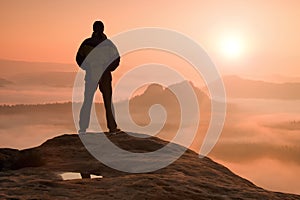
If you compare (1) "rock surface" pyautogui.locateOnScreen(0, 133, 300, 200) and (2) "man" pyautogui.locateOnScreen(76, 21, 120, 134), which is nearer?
(1) "rock surface" pyautogui.locateOnScreen(0, 133, 300, 200)

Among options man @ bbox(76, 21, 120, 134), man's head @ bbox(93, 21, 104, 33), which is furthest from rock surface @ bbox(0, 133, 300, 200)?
man's head @ bbox(93, 21, 104, 33)

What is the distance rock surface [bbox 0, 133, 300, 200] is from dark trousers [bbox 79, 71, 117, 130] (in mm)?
1458

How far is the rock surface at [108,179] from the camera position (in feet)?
24.7

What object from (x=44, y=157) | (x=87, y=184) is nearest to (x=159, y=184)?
(x=87, y=184)

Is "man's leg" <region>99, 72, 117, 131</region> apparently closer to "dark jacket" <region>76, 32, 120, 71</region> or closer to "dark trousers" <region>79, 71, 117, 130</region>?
"dark trousers" <region>79, 71, 117, 130</region>

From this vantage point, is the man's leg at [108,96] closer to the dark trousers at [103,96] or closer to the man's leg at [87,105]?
the dark trousers at [103,96]

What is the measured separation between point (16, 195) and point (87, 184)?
1377 millimetres

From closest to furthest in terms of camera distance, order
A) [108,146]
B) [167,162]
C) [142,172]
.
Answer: [142,172] → [167,162] → [108,146]

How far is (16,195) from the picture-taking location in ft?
24.0

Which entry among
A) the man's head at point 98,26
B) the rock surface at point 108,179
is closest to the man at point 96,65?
the man's head at point 98,26

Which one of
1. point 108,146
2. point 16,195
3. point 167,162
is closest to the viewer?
point 16,195

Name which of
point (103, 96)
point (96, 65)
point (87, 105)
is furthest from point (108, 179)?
point (96, 65)

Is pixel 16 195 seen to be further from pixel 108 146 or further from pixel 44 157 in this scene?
pixel 108 146

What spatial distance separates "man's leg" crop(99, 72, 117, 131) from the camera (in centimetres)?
1434
